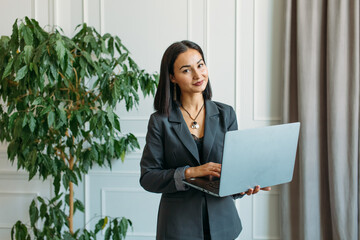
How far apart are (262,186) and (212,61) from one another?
149 centimetres

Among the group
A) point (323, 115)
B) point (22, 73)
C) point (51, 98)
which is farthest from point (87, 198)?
point (323, 115)

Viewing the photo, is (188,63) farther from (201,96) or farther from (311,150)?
(311,150)

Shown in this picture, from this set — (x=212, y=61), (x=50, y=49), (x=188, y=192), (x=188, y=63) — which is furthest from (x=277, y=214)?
(x=50, y=49)

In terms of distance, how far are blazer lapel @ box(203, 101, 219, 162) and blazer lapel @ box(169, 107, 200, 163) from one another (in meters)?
0.04

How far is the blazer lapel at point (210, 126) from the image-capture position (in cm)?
129

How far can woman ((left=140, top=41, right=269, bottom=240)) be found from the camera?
126 cm

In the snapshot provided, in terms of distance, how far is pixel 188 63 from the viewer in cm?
131

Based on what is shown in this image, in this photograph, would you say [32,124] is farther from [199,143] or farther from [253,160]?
[253,160]

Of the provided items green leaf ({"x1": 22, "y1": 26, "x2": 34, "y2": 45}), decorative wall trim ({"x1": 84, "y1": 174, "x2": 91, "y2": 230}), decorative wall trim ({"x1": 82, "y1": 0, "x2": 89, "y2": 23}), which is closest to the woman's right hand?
green leaf ({"x1": 22, "y1": 26, "x2": 34, "y2": 45})

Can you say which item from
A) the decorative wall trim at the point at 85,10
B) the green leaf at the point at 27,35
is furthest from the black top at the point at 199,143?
the decorative wall trim at the point at 85,10

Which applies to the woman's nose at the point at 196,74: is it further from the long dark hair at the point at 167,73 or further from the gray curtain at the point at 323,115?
the gray curtain at the point at 323,115

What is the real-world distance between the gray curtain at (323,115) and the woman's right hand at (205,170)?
1.39 metres

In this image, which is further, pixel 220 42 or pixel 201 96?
pixel 220 42

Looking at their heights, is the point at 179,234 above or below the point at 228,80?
below
